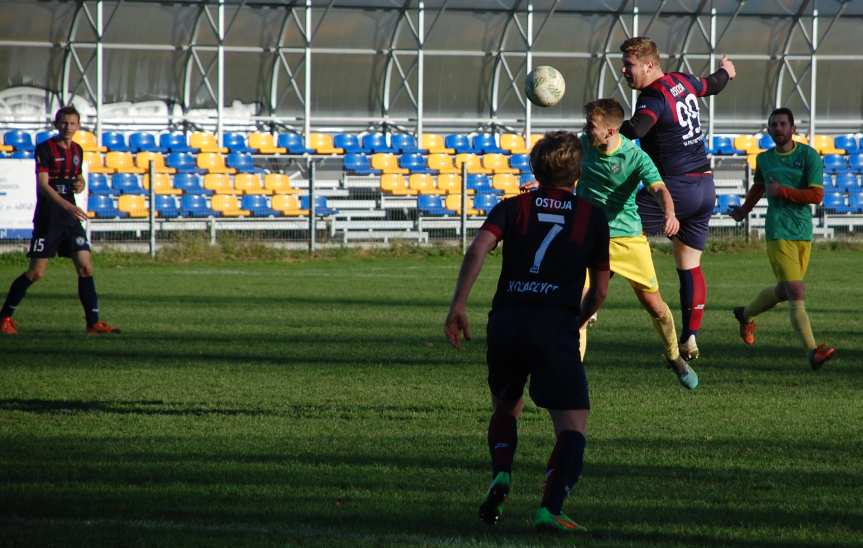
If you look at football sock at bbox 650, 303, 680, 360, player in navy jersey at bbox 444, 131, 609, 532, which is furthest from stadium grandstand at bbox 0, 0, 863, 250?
player in navy jersey at bbox 444, 131, 609, 532

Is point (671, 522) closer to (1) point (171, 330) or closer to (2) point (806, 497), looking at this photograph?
(2) point (806, 497)

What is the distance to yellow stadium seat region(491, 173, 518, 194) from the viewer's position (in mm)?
31656

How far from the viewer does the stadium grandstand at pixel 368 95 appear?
1176 inches

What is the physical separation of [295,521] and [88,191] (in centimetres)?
2304

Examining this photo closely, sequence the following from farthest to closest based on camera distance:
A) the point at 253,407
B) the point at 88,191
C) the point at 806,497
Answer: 1. the point at 88,191
2. the point at 253,407
3. the point at 806,497

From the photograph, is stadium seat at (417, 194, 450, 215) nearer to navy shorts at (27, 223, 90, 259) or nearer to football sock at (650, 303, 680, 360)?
navy shorts at (27, 223, 90, 259)

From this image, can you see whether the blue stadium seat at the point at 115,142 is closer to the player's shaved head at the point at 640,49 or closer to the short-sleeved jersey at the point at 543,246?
the player's shaved head at the point at 640,49

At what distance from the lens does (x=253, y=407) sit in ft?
28.7

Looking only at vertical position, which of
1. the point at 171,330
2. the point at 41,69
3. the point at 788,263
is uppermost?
the point at 41,69

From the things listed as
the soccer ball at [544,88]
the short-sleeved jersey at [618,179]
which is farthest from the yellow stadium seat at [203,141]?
the short-sleeved jersey at [618,179]

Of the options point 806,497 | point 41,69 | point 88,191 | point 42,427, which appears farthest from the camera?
point 41,69

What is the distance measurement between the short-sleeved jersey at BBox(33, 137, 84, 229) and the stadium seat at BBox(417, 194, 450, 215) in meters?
16.5

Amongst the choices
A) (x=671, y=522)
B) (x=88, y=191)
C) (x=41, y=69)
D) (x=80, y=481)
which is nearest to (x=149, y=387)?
(x=80, y=481)

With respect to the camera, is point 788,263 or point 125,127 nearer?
point 788,263
